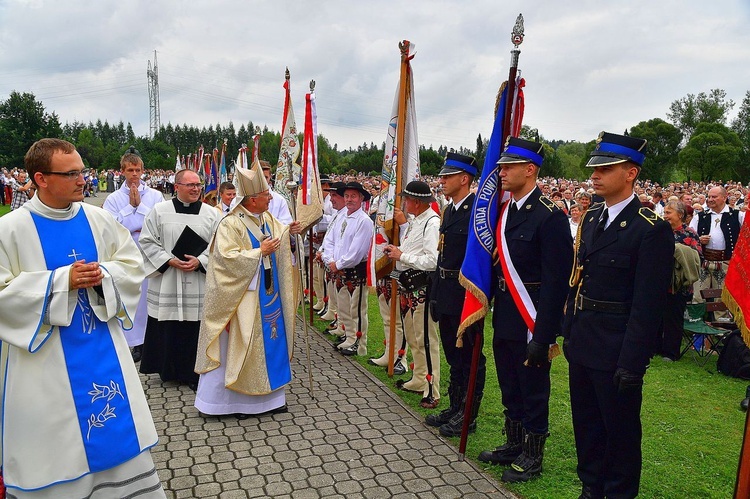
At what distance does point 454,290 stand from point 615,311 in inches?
65.8

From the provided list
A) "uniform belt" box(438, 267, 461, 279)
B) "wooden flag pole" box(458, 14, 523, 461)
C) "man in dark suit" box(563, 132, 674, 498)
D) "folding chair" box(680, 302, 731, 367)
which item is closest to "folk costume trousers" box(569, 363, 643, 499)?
"man in dark suit" box(563, 132, 674, 498)

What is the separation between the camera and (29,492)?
9.49ft

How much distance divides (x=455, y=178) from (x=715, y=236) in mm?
6775

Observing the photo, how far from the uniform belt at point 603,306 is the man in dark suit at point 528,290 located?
283 millimetres

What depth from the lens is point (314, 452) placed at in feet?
14.9

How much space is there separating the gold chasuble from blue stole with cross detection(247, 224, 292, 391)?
2 cm

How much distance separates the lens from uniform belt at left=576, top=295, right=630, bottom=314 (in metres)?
3.32

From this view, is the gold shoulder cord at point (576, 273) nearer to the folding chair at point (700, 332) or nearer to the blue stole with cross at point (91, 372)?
the blue stole with cross at point (91, 372)

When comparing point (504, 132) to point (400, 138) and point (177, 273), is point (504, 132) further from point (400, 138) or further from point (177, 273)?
point (177, 273)

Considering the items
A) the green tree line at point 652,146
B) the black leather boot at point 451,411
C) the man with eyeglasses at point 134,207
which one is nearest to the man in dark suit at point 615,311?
the black leather boot at point 451,411

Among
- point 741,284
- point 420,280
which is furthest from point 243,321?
point 741,284

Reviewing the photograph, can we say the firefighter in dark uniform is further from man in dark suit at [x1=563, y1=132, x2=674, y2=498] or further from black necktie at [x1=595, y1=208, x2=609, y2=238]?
black necktie at [x1=595, y1=208, x2=609, y2=238]

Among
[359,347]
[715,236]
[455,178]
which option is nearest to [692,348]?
[715,236]

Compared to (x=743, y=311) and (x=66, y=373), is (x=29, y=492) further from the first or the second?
(x=743, y=311)
